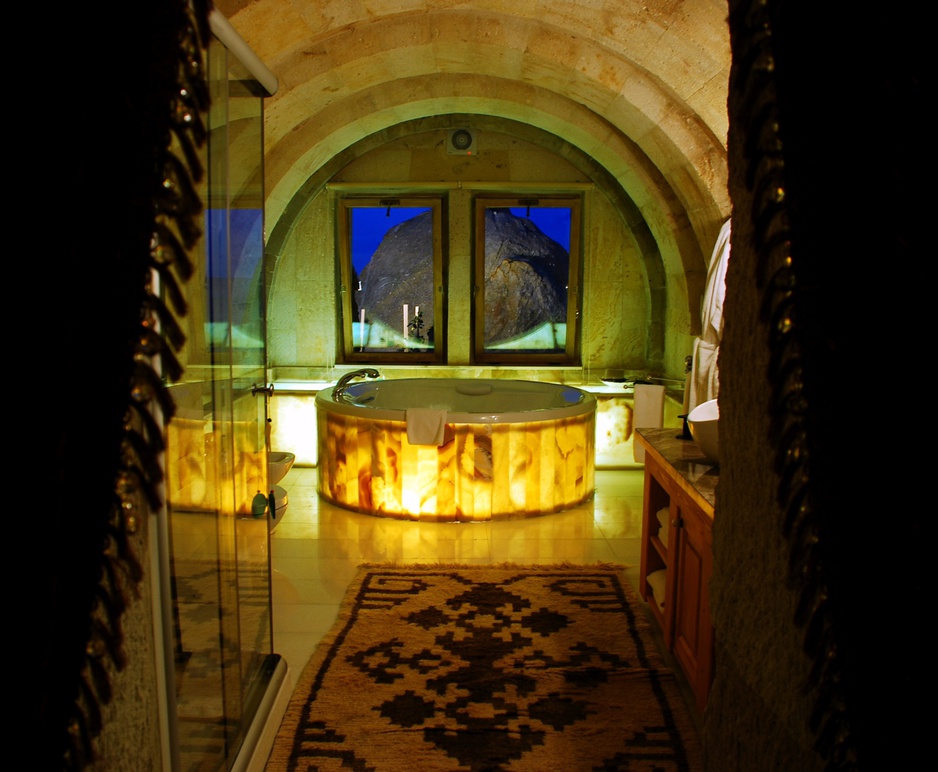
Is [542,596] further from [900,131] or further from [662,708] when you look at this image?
[900,131]

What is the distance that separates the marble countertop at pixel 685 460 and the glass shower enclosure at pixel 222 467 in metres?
1.35

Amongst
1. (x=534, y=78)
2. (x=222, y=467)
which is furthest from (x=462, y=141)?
(x=222, y=467)

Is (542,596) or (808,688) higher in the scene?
(808,688)

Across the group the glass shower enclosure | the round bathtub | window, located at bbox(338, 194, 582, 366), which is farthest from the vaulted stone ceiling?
the round bathtub

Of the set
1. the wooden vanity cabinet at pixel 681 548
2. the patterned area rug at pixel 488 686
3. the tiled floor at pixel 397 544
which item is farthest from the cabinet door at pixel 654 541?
the tiled floor at pixel 397 544

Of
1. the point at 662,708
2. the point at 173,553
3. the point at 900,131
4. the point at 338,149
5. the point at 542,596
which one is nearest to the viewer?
the point at 900,131

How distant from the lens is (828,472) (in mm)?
737

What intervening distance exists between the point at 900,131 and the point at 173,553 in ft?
4.72

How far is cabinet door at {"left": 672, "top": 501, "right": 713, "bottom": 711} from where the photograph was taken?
84.3 inches

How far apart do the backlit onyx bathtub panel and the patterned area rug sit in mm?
1058

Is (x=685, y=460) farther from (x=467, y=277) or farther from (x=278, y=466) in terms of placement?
(x=467, y=277)

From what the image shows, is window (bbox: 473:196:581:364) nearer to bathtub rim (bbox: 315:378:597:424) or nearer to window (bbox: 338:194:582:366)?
window (bbox: 338:194:582:366)

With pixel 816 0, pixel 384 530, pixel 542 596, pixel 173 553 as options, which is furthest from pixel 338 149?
pixel 816 0

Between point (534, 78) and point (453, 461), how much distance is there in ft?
8.44
